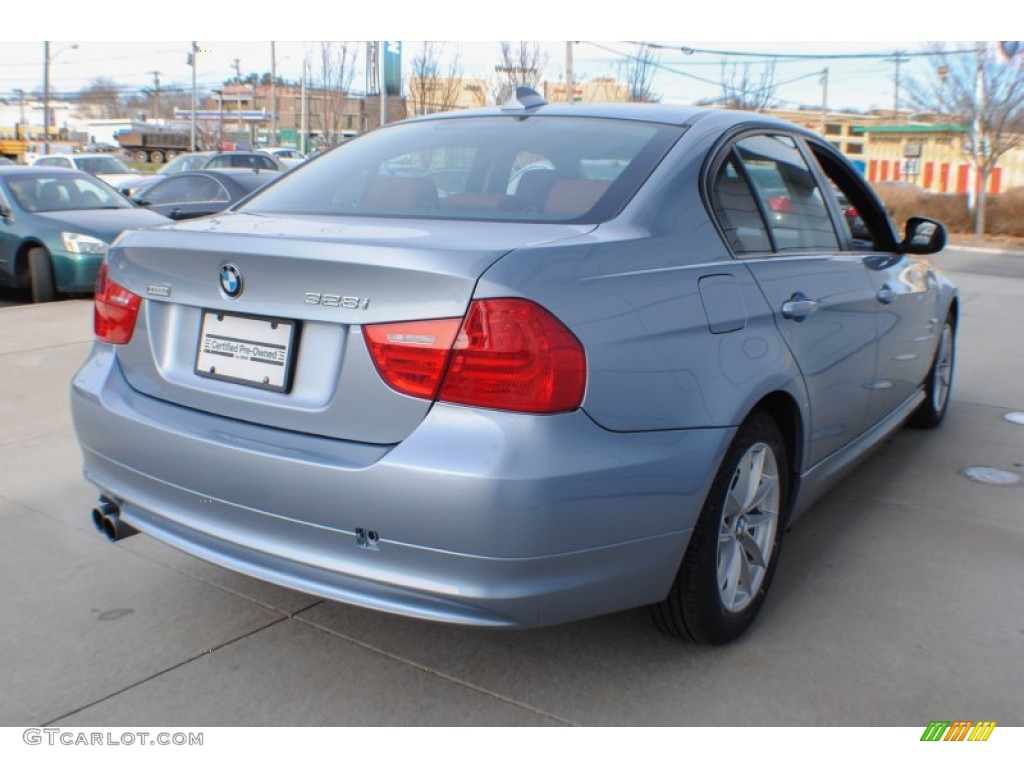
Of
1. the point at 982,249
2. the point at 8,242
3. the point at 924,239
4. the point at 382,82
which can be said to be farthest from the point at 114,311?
the point at 382,82

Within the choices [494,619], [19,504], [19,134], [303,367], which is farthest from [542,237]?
[19,134]

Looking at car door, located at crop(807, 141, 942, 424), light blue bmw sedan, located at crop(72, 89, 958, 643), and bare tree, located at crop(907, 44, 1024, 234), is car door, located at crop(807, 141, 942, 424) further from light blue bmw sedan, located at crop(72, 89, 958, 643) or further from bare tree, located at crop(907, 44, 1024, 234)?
bare tree, located at crop(907, 44, 1024, 234)

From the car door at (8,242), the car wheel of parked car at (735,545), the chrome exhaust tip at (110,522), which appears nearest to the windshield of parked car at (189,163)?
the car door at (8,242)

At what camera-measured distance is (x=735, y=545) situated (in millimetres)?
2941

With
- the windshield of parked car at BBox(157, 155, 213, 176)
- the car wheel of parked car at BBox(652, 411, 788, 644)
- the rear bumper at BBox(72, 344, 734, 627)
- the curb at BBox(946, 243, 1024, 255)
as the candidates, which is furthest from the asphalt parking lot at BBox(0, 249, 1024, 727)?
the windshield of parked car at BBox(157, 155, 213, 176)

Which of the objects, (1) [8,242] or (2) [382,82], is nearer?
(1) [8,242]

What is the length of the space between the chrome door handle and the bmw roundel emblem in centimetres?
165

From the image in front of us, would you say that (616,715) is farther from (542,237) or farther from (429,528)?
(542,237)

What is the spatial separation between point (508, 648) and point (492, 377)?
1097mm

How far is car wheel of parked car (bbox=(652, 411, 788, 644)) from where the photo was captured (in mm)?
2734

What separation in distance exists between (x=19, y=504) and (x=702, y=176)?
3.09 metres

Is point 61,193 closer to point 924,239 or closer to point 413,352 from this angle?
point 924,239

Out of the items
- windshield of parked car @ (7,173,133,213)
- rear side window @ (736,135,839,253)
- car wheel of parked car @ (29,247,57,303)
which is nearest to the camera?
rear side window @ (736,135,839,253)

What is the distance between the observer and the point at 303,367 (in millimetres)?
2445
